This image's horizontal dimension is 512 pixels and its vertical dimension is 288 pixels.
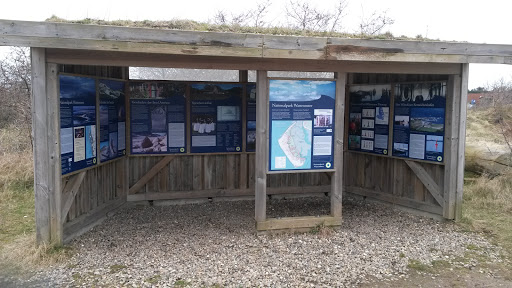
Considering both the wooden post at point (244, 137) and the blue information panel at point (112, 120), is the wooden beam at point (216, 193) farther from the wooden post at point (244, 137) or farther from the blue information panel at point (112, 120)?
the blue information panel at point (112, 120)

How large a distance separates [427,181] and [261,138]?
11.7 feet

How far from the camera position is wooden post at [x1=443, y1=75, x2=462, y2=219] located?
26.0 feet

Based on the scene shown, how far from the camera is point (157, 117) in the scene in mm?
9156

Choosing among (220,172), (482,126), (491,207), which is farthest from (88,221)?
(482,126)

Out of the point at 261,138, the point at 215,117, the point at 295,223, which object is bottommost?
the point at 295,223

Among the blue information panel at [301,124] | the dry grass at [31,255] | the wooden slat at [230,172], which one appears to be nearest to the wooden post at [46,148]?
the dry grass at [31,255]

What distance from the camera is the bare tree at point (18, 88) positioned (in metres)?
12.9

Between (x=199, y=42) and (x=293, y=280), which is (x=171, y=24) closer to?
(x=199, y=42)

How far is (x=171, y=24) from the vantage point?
6906mm

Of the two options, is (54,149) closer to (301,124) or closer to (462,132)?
(301,124)

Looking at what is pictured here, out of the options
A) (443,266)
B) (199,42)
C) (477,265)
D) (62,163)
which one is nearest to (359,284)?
Result: (443,266)

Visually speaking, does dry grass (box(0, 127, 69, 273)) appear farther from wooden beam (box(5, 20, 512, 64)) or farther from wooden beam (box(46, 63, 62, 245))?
wooden beam (box(5, 20, 512, 64))

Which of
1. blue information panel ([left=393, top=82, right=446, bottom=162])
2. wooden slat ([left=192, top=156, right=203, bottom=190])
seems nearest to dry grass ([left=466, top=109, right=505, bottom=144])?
blue information panel ([left=393, top=82, right=446, bottom=162])

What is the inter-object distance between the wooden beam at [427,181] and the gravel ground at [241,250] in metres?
0.48
